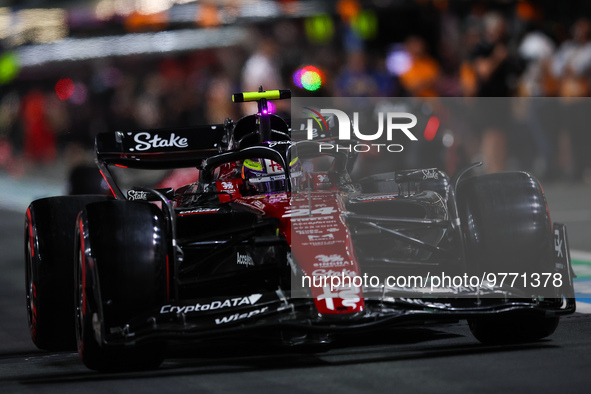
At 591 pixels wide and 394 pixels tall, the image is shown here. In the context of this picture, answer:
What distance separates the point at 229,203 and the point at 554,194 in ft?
25.8

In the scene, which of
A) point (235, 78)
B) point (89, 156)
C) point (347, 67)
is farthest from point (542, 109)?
point (89, 156)

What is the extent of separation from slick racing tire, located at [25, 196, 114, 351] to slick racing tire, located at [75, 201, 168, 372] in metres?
0.66

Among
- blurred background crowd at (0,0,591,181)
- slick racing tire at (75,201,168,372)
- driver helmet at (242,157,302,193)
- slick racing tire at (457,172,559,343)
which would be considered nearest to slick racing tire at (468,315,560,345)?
slick racing tire at (457,172,559,343)

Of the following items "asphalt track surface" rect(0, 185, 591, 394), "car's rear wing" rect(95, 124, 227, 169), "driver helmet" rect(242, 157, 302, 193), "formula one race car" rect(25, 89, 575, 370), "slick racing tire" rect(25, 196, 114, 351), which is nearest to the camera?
"asphalt track surface" rect(0, 185, 591, 394)

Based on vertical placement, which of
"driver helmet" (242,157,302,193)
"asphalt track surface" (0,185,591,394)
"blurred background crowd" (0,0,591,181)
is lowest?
"asphalt track surface" (0,185,591,394)

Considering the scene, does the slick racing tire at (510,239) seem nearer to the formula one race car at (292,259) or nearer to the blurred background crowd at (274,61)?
the formula one race car at (292,259)

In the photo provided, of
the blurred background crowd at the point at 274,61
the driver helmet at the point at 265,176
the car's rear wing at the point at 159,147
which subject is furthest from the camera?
the blurred background crowd at the point at 274,61

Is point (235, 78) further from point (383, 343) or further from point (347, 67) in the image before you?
point (383, 343)

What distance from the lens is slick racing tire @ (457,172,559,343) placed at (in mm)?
5164

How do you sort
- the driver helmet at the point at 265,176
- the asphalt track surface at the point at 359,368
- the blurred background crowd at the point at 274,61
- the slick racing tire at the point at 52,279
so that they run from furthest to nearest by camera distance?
the blurred background crowd at the point at 274,61
the driver helmet at the point at 265,176
the slick racing tire at the point at 52,279
the asphalt track surface at the point at 359,368

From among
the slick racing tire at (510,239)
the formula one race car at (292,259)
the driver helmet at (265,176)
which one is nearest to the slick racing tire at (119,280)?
the formula one race car at (292,259)

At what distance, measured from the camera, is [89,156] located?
52.0ft

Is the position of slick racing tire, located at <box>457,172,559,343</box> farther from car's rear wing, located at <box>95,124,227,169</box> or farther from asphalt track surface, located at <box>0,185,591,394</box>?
car's rear wing, located at <box>95,124,227,169</box>

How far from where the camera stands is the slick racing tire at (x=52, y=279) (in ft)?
18.1
